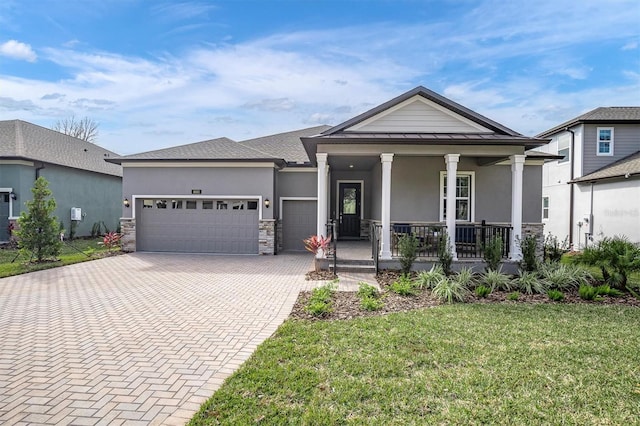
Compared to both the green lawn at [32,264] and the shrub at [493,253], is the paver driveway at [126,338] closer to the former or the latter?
the green lawn at [32,264]

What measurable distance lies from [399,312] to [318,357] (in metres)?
2.38

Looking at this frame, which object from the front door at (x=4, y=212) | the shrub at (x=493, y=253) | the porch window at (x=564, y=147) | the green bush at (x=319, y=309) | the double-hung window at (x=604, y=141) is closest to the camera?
the green bush at (x=319, y=309)

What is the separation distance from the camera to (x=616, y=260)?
24.4 ft

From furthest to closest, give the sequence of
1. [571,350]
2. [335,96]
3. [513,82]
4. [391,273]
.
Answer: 1. [335,96]
2. [513,82]
3. [391,273]
4. [571,350]

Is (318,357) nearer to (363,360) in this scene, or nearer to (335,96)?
(363,360)

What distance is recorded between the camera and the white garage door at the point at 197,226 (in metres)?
13.6

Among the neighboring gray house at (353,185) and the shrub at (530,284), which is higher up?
the neighboring gray house at (353,185)

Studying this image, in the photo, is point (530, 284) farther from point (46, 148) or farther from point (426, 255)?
point (46, 148)

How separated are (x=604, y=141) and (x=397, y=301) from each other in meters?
15.0

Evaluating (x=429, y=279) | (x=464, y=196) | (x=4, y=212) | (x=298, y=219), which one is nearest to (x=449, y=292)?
(x=429, y=279)

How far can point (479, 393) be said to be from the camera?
3.24 metres

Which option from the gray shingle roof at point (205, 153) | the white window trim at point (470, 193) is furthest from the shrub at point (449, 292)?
the gray shingle roof at point (205, 153)

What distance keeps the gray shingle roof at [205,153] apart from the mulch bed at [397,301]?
24.1 ft

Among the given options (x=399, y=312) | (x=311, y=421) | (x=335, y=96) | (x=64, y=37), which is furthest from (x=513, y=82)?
(x=64, y=37)
